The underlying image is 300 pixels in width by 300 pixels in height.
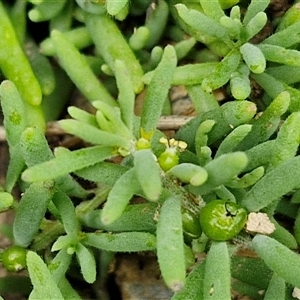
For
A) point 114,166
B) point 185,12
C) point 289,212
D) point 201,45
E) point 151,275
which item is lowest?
point 151,275

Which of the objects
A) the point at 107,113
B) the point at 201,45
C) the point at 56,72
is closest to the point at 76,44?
the point at 56,72

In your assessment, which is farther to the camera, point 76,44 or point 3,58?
point 76,44

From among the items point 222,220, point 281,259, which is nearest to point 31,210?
point 222,220

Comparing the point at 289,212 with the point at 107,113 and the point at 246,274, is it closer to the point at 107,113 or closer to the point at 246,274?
the point at 246,274

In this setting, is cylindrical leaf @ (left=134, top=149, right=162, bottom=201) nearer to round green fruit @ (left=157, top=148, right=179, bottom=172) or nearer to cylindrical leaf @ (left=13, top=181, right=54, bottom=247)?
round green fruit @ (left=157, top=148, right=179, bottom=172)

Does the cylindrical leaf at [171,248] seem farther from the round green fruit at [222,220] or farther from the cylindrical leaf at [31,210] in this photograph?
the cylindrical leaf at [31,210]

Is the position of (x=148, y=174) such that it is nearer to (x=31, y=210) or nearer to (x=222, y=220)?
(x=222, y=220)

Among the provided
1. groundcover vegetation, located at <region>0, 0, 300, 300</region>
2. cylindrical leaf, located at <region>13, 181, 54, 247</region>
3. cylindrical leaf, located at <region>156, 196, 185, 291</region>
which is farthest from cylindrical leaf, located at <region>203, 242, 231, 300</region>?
cylindrical leaf, located at <region>13, 181, 54, 247</region>
